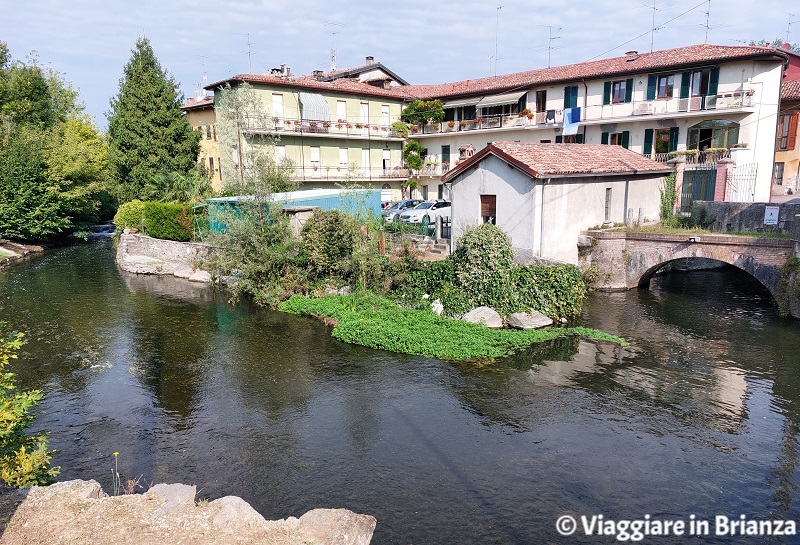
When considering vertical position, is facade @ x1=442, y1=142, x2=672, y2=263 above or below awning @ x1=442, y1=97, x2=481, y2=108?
below

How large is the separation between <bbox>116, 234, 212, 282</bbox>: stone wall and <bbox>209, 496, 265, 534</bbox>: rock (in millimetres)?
22573

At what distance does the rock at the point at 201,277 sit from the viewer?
2972 centimetres

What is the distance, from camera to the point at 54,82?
180 ft

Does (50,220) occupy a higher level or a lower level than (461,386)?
higher

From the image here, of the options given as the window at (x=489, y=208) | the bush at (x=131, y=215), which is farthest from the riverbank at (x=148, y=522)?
the bush at (x=131, y=215)

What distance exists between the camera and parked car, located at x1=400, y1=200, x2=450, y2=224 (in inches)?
1407

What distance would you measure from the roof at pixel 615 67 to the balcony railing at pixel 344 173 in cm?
734

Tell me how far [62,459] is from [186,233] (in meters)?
23.3

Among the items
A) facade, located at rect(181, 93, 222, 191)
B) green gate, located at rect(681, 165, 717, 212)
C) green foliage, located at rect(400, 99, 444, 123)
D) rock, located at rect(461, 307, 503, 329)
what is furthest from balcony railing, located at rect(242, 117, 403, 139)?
green gate, located at rect(681, 165, 717, 212)

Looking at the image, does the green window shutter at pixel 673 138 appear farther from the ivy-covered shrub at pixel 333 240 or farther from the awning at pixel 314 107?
the awning at pixel 314 107

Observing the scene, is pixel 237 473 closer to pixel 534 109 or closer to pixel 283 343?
pixel 283 343

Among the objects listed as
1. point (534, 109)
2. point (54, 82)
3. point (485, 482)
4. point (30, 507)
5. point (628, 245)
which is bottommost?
point (485, 482)

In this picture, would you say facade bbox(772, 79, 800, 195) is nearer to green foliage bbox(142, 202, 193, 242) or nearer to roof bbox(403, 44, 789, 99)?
roof bbox(403, 44, 789, 99)

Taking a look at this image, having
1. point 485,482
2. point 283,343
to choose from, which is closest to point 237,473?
point 485,482
